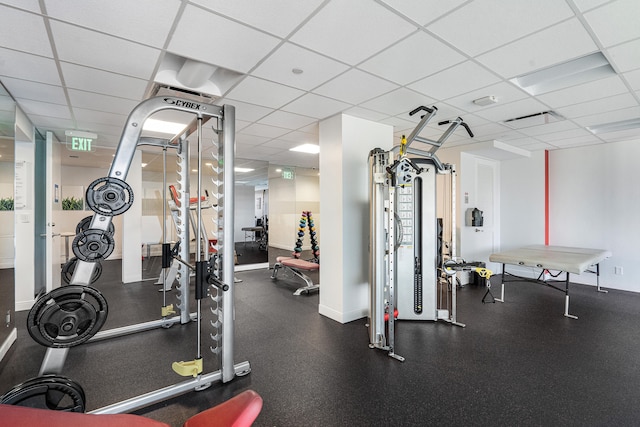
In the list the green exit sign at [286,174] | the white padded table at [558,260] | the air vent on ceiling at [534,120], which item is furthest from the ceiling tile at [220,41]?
the green exit sign at [286,174]

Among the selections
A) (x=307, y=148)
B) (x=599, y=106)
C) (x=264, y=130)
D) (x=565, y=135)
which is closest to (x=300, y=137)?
(x=264, y=130)

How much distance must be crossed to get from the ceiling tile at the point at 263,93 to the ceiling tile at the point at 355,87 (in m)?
0.30

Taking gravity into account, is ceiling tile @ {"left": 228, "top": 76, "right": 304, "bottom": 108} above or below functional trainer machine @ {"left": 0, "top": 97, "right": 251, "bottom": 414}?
above

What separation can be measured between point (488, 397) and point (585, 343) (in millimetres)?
1850

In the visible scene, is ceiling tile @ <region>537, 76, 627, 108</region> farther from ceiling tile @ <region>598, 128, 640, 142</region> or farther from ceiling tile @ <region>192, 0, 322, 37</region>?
ceiling tile @ <region>192, 0, 322, 37</region>

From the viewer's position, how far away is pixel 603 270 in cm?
562

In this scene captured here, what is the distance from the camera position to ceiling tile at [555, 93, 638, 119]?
130 inches

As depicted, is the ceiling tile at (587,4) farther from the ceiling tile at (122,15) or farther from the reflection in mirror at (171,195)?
the reflection in mirror at (171,195)

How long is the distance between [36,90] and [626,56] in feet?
17.1

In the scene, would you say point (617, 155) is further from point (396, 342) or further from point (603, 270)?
point (396, 342)

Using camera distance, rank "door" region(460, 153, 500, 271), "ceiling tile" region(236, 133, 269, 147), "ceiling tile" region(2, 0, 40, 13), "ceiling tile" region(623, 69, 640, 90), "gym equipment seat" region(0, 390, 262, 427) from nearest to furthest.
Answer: "gym equipment seat" region(0, 390, 262, 427) → "ceiling tile" region(2, 0, 40, 13) → "ceiling tile" region(623, 69, 640, 90) → "ceiling tile" region(236, 133, 269, 147) → "door" region(460, 153, 500, 271)

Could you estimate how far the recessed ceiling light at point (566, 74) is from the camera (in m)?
2.64

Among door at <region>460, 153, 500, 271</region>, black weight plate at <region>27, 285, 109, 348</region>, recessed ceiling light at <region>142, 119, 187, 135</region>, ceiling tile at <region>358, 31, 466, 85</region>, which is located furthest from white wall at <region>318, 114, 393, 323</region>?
door at <region>460, 153, 500, 271</region>

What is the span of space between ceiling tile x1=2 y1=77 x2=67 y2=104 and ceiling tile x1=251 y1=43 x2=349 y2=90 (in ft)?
6.67
